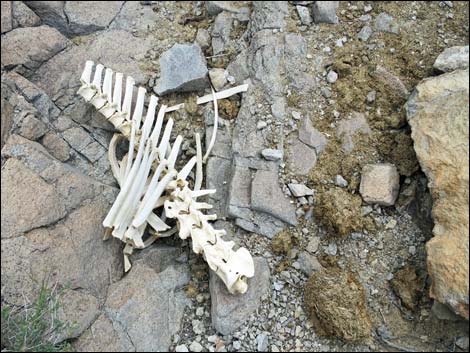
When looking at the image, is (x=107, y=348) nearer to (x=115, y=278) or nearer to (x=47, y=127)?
(x=115, y=278)

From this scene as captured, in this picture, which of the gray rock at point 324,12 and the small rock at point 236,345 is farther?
the gray rock at point 324,12

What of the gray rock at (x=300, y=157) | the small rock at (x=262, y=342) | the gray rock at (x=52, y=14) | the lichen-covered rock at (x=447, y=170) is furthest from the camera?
the gray rock at (x=52, y=14)

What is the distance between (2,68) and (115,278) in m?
1.44

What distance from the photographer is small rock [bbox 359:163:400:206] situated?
3.29 m

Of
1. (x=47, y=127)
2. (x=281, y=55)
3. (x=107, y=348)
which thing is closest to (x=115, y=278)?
(x=107, y=348)

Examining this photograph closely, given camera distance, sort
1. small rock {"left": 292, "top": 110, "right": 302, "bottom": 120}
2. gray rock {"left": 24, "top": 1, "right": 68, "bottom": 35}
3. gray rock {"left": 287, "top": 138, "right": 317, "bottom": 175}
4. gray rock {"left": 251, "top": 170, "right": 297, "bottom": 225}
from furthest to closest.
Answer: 1. gray rock {"left": 24, "top": 1, "right": 68, "bottom": 35}
2. small rock {"left": 292, "top": 110, "right": 302, "bottom": 120}
3. gray rock {"left": 287, "top": 138, "right": 317, "bottom": 175}
4. gray rock {"left": 251, "top": 170, "right": 297, "bottom": 225}

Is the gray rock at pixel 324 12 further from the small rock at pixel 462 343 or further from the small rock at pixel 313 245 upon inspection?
the small rock at pixel 462 343

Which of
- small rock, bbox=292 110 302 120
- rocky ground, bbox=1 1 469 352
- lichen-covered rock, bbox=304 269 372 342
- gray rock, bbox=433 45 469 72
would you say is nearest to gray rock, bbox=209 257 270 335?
rocky ground, bbox=1 1 469 352

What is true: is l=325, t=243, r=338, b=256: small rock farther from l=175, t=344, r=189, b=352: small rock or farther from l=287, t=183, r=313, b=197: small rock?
l=175, t=344, r=189, b=352: small rock

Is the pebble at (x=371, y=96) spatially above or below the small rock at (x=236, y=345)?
above

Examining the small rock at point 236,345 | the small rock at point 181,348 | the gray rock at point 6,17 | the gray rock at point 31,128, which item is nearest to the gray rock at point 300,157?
the small rock at point 236,345

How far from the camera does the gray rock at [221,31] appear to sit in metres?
4.09

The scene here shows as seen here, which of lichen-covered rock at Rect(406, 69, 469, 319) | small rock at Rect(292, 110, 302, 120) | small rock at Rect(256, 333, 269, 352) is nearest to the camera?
lichen-covered rock at Rect(406, 69, 469, 319)

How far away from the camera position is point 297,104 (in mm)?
3658
